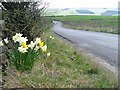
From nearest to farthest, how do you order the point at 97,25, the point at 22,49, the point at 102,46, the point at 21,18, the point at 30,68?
1. the point at 22,49
2. the point at 30,68
3. the point at 21,18
4. the point at 102,46
5. the point at 97,25

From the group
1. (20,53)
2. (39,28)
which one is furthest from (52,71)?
(39,28)

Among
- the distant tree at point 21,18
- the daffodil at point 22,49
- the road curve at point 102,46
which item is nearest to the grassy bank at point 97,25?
the road curve at point 102,46

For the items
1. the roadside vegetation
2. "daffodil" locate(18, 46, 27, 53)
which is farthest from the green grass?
"daffodil" locate(18, 46, 27, 53)

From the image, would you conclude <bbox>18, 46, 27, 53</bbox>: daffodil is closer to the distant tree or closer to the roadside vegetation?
the roadside vegetation

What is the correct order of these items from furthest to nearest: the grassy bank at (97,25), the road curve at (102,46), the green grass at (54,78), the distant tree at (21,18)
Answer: the grassy bank at (97,25) < the road curve at (102,46) < the distant tree at (21,18) < the green grass at (54,78)

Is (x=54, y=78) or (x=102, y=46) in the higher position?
(x=54, y=78)

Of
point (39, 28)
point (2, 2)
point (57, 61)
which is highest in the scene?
point (2, 2)

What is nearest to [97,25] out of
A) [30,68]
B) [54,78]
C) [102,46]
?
[102,46]

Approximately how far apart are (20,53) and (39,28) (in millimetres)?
3714

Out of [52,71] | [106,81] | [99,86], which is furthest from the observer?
[52,71]

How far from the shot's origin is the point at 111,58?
1175cm

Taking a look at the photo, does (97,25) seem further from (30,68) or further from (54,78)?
(54,78)

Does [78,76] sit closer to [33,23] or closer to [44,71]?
[44,71]

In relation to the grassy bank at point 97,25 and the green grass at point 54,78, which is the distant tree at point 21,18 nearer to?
the green grass at point 54,78
